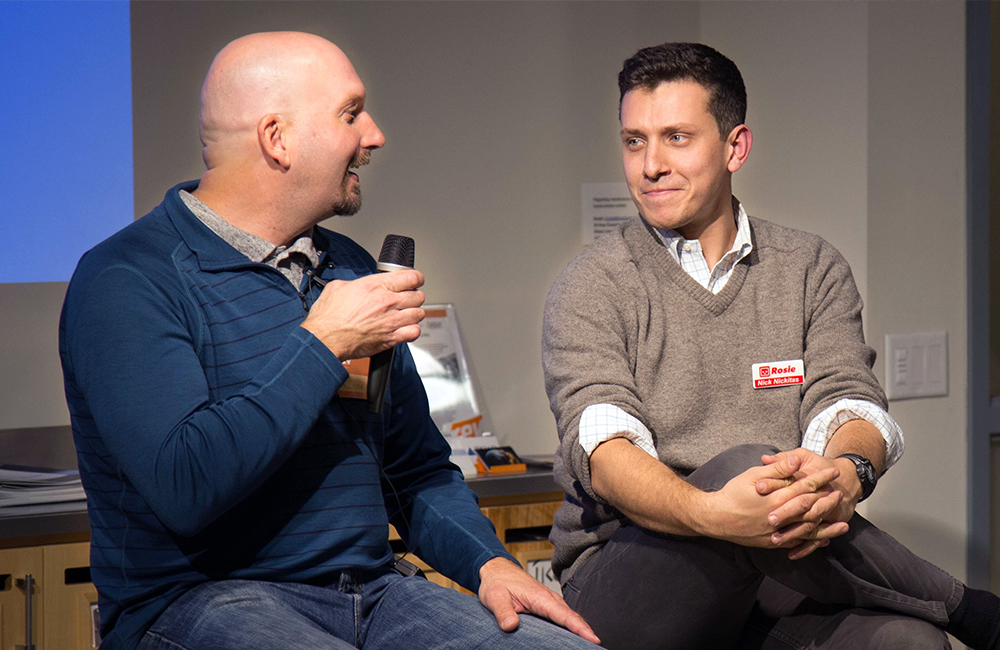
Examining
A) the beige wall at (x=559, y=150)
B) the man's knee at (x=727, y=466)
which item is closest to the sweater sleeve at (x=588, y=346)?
the man's knee at (x=727, y=466)

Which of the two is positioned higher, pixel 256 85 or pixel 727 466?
pixel 256 85

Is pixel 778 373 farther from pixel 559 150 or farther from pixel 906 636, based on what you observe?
pixel 559 150

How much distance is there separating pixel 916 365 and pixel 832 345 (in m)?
0.91

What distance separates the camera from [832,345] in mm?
1767

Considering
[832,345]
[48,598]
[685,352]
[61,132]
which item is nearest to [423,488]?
[685,352]

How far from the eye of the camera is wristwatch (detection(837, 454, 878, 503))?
156 cm

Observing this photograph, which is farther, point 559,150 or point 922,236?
point 559,150

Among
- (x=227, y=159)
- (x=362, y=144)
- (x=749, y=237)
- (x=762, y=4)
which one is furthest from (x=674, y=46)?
(x=762, y=4)

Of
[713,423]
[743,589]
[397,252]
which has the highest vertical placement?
[397,252]

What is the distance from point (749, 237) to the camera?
184 cm

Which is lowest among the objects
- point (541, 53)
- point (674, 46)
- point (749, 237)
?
point (749, 237)

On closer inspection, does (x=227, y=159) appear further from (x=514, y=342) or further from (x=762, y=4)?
(x=762, y=4)

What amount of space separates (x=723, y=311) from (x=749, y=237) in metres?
0.16

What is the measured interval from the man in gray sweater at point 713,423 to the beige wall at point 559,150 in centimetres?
77
